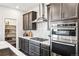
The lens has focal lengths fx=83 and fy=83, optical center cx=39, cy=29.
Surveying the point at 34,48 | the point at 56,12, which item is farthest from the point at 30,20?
the point at 56,12

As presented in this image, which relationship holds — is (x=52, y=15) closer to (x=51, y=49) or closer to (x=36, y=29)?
(x=51, y=49)

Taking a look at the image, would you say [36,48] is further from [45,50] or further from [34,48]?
[45,50]

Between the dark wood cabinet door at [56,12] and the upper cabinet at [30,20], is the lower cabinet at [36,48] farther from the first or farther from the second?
the dark wood cabinet door at [56,12]

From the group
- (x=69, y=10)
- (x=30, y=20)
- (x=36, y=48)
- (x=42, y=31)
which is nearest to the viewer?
(x=69, y=10)

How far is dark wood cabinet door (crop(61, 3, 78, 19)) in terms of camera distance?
1145mm

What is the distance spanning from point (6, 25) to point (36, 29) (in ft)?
4.14

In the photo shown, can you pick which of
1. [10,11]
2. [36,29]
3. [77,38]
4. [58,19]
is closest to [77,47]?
[77,38]

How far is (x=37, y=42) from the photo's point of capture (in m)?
2.12

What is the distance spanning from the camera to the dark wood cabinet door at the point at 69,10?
1.14 m

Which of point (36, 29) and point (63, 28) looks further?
point (36, 29)

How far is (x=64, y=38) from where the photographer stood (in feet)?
4.32

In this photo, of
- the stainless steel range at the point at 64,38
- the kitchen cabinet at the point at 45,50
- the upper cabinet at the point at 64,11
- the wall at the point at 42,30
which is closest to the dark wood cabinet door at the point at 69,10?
the upper cabinet at the point at 64,11

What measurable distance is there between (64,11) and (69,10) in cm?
10

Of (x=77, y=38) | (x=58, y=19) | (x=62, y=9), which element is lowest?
(x=77, y=38)
